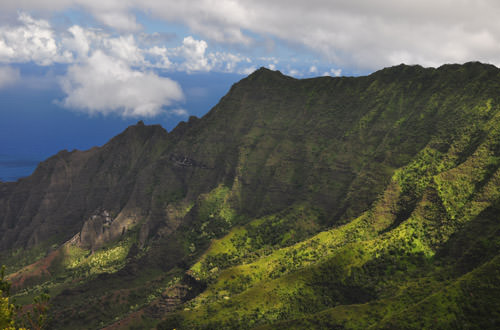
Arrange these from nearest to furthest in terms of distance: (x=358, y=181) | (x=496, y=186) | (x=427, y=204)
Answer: (x=496, y=186) < (x=427, y=204) < (x=358, y=181)

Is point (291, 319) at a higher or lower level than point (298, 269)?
lower

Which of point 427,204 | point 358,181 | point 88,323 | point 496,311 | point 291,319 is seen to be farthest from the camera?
point 358,181

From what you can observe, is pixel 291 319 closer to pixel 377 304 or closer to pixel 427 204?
pixel 377 304

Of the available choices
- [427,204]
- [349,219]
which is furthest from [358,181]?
[427,204]

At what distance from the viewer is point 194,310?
456 feet

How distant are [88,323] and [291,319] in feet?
315

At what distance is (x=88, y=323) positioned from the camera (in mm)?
169000

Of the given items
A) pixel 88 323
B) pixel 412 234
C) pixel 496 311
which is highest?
pixel 412 234

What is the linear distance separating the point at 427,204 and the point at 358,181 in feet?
158

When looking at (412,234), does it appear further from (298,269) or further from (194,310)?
(194,310)

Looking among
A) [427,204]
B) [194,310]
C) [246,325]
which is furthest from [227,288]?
[427,204]

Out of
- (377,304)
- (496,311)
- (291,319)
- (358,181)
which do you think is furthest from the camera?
(358,181)

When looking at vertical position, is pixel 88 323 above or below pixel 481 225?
below

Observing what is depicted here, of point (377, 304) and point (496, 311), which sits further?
point (377, 304)
